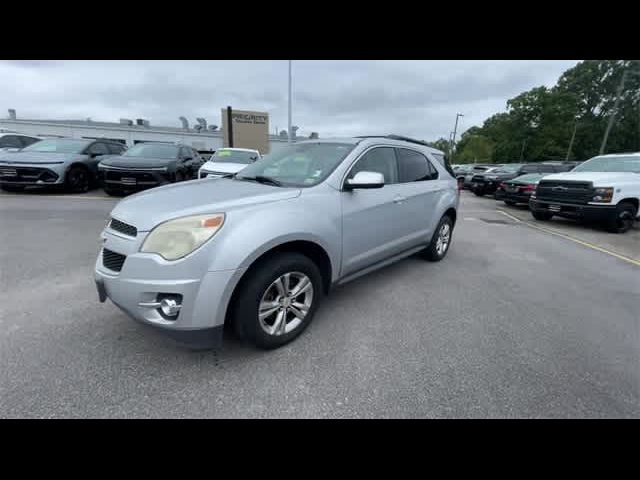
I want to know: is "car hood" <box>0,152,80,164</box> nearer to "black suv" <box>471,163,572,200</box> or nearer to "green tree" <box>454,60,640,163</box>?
"black suv" <box>471,163,572,200</box>

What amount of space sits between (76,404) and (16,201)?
8.27 metres

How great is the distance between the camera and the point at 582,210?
23.9 ft

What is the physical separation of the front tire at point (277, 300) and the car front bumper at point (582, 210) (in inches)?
321

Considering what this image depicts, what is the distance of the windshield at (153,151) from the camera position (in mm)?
8891

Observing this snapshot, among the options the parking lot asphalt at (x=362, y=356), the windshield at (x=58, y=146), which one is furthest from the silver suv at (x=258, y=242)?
the windshield at (x=58, y=146)

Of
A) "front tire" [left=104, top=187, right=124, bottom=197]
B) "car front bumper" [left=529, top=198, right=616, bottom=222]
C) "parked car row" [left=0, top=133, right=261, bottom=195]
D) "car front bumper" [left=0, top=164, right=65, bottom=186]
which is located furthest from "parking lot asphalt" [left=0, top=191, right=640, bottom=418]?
"car front bumper" [left=0, top=164, right=65, bottom=186]

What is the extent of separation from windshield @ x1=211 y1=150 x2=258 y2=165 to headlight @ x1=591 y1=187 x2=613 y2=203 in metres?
9.68

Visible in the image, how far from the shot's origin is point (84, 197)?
8.30 m

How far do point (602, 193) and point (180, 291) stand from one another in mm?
9338

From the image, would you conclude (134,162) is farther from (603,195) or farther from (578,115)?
(578,115)

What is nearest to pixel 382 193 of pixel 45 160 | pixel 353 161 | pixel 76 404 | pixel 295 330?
pixel 353 161

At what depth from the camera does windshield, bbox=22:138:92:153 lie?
846 centimetres

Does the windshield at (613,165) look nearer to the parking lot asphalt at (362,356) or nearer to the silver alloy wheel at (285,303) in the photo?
the parking lot asphalt at (362,356)
